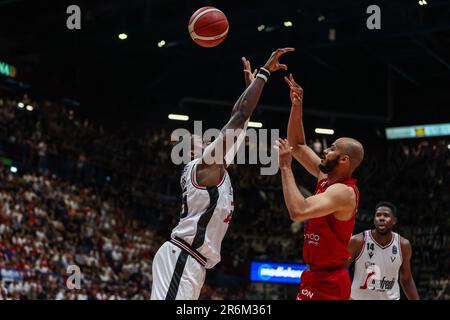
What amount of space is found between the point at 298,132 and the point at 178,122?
22665 mm

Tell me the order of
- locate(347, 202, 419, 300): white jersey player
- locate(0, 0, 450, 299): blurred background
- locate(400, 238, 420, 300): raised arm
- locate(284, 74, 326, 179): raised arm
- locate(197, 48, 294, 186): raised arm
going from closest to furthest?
locate(197, 48, 294, 186): raised arm
locate(284, 74, 326, 179): raised arm
locate(400, 238, 420, 300): raised arm
locate(347, 202, 419, 300): white jersey player
locate(0, 0, 450, 299): blurred background

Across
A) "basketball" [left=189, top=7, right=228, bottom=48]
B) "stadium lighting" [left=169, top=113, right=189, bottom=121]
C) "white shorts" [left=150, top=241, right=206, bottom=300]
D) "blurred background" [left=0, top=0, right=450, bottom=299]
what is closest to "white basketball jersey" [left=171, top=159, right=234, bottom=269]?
"white shorts" [left=150, top=241, right=206, bottom=300]

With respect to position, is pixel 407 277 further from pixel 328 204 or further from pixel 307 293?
pixel 328 204

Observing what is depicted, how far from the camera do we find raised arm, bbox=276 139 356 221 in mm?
6012

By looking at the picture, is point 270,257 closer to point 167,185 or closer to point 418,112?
point 167,185

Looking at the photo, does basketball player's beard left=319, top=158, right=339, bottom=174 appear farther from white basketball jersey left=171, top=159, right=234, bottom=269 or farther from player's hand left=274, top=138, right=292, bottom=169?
white basketball jersey left=171, top=159, right=234, bottom=269

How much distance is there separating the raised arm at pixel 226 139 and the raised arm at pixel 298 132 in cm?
63

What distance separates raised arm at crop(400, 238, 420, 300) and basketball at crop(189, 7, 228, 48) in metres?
3.78

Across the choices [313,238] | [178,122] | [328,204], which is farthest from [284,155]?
[178,122]

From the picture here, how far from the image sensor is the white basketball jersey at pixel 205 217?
673 centimetres

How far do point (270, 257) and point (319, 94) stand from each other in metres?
6.51

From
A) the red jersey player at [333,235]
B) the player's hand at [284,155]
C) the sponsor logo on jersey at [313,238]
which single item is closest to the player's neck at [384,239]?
the red jersey player at [333,235]

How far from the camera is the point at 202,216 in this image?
266 inches

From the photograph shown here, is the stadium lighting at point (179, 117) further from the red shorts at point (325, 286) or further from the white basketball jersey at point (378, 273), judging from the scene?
Result: the red shorts at point (325, 286)
